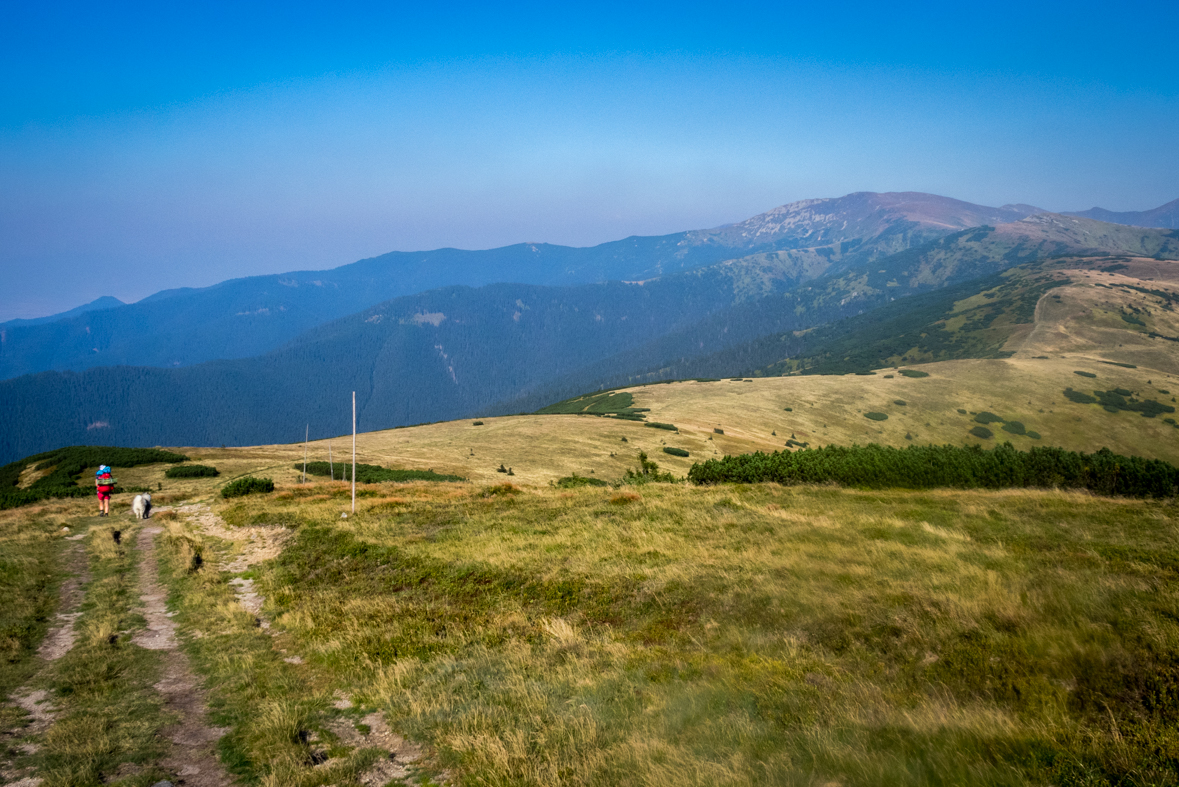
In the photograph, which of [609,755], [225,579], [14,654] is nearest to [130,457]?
[225,579]

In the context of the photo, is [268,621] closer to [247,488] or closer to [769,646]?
[769,646]

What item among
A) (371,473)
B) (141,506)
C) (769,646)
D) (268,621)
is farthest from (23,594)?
(371,473)

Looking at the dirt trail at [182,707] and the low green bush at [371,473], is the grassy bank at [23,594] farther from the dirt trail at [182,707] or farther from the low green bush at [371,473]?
the low green bush at [371,473]

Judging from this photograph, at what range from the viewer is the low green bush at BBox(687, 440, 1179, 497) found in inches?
857

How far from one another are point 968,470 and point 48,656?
32.6 m

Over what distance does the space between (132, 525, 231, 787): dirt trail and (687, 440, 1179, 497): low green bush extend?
24.0 metres

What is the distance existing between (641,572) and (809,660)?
A: 17.8ft

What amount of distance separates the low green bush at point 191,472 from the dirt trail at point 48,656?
89.5 ft

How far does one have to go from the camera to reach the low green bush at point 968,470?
21.8 m

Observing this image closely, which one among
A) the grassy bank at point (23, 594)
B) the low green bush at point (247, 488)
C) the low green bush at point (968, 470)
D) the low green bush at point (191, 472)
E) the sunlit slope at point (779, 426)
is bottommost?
the sunlit slope at point (779, 426)

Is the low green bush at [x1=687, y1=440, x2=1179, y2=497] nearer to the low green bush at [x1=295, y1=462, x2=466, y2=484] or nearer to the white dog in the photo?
the low green bush at [x1=295, y1=462, x2=466, y2=484]

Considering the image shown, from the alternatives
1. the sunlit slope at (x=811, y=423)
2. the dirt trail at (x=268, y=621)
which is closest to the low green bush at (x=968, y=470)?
the dirt trail at (x=268, y=621)

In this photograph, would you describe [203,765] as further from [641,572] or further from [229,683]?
[641,572]

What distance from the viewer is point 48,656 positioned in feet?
40.4
